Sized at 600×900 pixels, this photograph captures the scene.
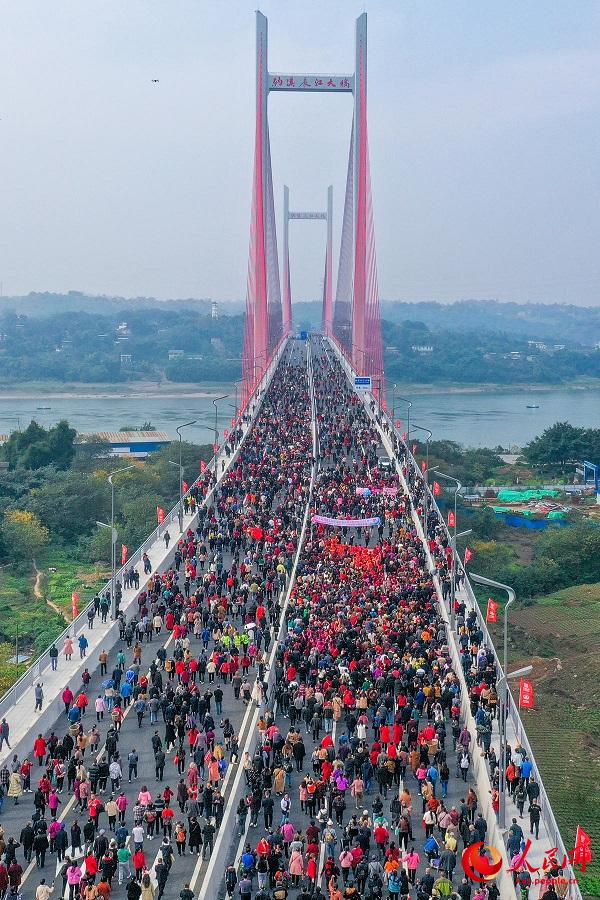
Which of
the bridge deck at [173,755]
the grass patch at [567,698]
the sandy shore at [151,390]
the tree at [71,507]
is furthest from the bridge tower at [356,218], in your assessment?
the sandy shore at [151,390]

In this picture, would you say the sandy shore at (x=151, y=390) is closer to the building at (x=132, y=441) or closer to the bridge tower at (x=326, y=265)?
the bridge tower at (x=326, y=265)

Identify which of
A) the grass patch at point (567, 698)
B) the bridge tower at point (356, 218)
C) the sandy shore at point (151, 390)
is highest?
the bridge tower at point (356, 218)

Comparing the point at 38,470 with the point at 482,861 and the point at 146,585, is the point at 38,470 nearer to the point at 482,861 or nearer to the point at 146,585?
the point at 146,585

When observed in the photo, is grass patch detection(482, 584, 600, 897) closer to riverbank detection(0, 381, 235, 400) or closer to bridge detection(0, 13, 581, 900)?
bridge detection(0, 13, 581, 900)

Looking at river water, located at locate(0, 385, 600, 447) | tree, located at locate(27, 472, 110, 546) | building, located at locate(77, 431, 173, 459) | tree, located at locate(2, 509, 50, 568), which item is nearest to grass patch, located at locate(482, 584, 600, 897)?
tree, located at locate(2, 509, 50, 568)

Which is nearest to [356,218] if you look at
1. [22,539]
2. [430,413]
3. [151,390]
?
[22,539]

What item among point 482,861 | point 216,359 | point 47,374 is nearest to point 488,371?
point 216,359

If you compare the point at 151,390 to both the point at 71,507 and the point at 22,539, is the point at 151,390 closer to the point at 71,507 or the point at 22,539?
the point at 71,507
